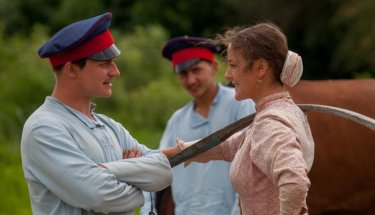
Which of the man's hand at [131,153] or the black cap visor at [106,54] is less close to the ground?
the black cap visor at [106,54]

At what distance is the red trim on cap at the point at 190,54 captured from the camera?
5.42 meters

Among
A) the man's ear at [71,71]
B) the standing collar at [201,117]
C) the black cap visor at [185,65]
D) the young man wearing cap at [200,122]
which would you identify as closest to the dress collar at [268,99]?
the man's ear at [71,71]

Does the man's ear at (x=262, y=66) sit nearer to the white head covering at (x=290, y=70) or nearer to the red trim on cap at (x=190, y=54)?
the white head covering at (x=290, y=70)

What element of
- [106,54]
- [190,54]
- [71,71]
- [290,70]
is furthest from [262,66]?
[190,54]

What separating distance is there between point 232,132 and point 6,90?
10.5m

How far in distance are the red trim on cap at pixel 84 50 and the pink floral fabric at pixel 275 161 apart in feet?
2.02

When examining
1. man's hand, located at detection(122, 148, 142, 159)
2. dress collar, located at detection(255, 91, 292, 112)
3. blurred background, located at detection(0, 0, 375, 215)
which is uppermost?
dress collar, located at detection(255, 91, 292, 112)

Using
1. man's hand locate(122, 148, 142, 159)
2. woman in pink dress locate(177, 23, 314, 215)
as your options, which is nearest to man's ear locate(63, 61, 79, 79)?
man's hand locate(122, 148, 142, 159)

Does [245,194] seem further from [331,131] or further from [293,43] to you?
[293,43]

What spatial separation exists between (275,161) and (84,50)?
0.84 m

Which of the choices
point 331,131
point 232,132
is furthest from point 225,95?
point 232,132

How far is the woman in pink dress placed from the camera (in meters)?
3.20

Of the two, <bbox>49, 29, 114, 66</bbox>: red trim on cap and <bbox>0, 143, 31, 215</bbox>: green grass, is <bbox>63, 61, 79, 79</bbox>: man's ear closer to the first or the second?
<bbox>49, 29, 114, 66</bbox>: red trim on cap

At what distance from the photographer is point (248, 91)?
3.36 m
